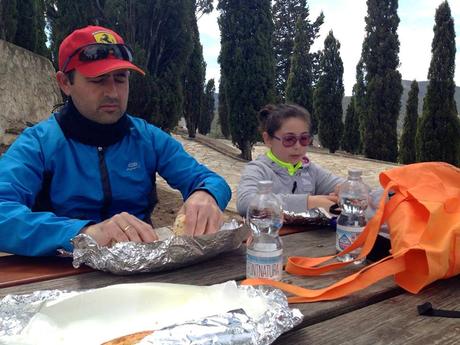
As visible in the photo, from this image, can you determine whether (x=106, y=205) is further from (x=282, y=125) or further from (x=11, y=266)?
(x=282, y=125)

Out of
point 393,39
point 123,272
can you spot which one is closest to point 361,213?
point 123,272

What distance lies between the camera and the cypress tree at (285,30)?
84.4ft

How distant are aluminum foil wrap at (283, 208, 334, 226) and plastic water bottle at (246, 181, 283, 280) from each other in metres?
0.38

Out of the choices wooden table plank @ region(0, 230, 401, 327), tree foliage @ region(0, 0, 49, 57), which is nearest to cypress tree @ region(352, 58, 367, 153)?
tree foliage @ region(0, 0, 49, 57)

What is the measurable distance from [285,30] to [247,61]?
16.7 meters

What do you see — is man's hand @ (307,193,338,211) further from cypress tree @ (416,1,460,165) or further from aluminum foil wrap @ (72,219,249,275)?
cypress tree @ (416,1,460,165)

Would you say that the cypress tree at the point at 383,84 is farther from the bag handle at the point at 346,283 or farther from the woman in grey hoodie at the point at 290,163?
the bag handle at the point at 346,283

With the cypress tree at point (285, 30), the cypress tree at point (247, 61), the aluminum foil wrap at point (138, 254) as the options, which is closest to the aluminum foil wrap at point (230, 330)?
the aluminum foil wrap at point (138, 254)

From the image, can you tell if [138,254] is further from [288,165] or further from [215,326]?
[288,165]

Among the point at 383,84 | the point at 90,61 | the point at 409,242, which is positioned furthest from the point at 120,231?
the point at 383,84

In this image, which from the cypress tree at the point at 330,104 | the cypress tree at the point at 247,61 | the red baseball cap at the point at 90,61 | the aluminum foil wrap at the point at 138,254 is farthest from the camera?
the cypress tree at the point at 330,104

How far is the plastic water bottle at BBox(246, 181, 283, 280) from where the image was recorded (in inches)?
44.0

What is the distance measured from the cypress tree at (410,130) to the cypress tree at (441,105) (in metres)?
1.21

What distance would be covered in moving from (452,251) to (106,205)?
1355 millimetres
